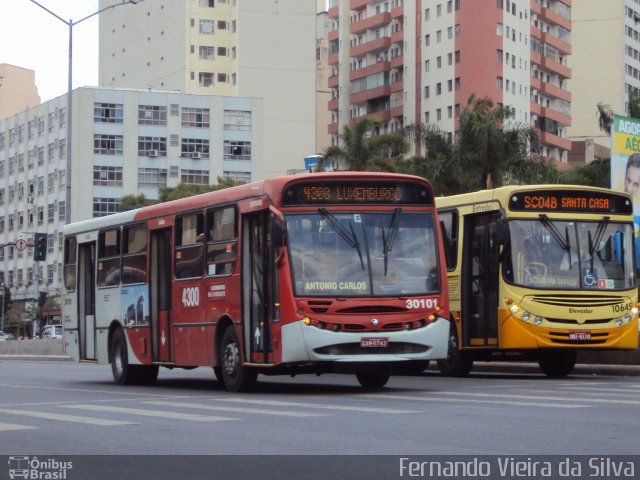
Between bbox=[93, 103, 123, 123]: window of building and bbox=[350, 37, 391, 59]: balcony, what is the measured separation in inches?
1066

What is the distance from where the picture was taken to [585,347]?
75.6ft

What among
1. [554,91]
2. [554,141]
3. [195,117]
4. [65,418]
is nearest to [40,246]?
[65,418]

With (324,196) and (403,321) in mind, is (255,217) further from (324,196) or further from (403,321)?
(403,321)

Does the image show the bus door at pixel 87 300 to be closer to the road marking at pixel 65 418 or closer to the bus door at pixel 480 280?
the bus door at pixel 480 280

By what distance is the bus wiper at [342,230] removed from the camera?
Answer: 61.9 feet

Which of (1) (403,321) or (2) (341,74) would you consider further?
(2) (341,74)

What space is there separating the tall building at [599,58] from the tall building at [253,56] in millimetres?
27774

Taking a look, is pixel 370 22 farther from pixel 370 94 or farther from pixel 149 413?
pixel 149 413

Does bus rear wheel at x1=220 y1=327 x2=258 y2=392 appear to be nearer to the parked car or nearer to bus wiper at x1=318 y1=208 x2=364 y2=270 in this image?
bus wiper at x1=318 y1=208 x2=364 y2=270

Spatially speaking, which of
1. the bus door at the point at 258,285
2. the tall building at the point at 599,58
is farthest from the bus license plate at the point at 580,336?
the tall building at the point at 599,58

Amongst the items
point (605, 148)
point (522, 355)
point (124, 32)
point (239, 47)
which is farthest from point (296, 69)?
point (522, 355)

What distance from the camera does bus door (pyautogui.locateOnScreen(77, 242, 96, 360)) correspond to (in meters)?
25.5
